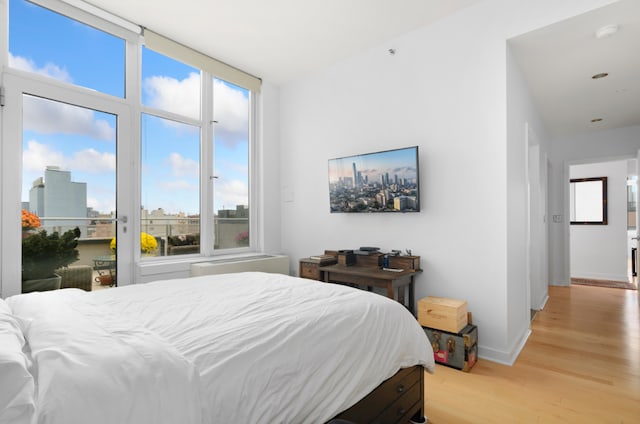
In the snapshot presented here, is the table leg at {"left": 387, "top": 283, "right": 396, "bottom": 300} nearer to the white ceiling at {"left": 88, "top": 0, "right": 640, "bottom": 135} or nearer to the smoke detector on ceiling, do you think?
the white ceiling at {"left": 88, "top": 0, "right": 640, "bottom": 135}

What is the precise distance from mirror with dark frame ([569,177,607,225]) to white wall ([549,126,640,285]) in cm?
136

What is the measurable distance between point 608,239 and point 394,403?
22.6 feet

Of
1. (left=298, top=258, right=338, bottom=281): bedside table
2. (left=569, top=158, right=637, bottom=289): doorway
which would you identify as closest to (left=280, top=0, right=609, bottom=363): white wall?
(left=298, top=258, right=338, bottom=281): bedside table

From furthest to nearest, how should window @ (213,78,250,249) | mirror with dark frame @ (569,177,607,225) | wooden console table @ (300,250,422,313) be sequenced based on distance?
mirror with dark frame @ (569,177,607,225) → window @ (213,78,250,249) → wooden console table @ (300,250,422,313)

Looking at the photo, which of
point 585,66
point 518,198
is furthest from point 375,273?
point 585,66

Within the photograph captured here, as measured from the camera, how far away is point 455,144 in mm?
2928

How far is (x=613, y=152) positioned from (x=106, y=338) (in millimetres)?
6993

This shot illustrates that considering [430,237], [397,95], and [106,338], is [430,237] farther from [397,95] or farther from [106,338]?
[106,338]

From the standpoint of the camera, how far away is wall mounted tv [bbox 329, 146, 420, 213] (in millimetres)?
3096

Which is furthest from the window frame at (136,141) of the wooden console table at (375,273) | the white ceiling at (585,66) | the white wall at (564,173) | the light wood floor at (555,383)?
the white wall at (564,173)

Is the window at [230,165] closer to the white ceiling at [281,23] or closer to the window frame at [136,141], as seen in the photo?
the window frame at [136,141]

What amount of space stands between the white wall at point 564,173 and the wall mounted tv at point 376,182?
13.3 feet

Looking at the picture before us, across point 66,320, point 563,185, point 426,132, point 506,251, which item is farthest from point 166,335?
point 563,185

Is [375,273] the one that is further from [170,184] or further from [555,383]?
[170,184]
